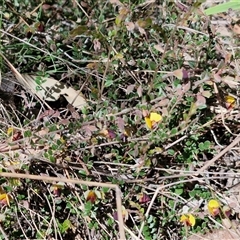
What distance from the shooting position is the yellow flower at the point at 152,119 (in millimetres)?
1702

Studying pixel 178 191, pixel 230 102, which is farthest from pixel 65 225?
pixel 230 102

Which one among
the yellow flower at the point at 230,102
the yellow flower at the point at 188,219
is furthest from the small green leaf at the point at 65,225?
the yellow flower at the point at 230,102

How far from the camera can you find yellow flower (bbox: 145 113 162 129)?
1702 mm

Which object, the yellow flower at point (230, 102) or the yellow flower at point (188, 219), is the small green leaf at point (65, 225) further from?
the yellow flower at point (230, 102)

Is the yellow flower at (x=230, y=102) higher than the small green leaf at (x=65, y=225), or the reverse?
the yellow flower at (x=230, y=102)

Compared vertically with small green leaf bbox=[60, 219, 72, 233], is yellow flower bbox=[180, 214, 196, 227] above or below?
above

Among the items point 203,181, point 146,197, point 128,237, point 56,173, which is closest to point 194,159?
point 203,181

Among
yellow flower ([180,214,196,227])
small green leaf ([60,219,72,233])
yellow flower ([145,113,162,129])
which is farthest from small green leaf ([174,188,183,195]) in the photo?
small green leaf ([60,219,72,233])

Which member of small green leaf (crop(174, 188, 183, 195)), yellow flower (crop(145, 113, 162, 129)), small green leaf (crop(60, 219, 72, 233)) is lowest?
small green leaf (crop(60, 219, 72, 233))

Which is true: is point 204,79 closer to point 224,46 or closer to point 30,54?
point 224,46

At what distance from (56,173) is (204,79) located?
532mm

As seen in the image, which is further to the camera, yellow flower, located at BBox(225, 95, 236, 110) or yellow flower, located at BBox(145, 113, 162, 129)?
yellow flower, located at BBox(225, 95, 236, 110)

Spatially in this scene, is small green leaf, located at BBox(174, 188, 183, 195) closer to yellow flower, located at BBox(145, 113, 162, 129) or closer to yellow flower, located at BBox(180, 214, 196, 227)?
yellow flower, located at BBox(180, 214, 196, 227)

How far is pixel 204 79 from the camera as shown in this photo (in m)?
1.72
